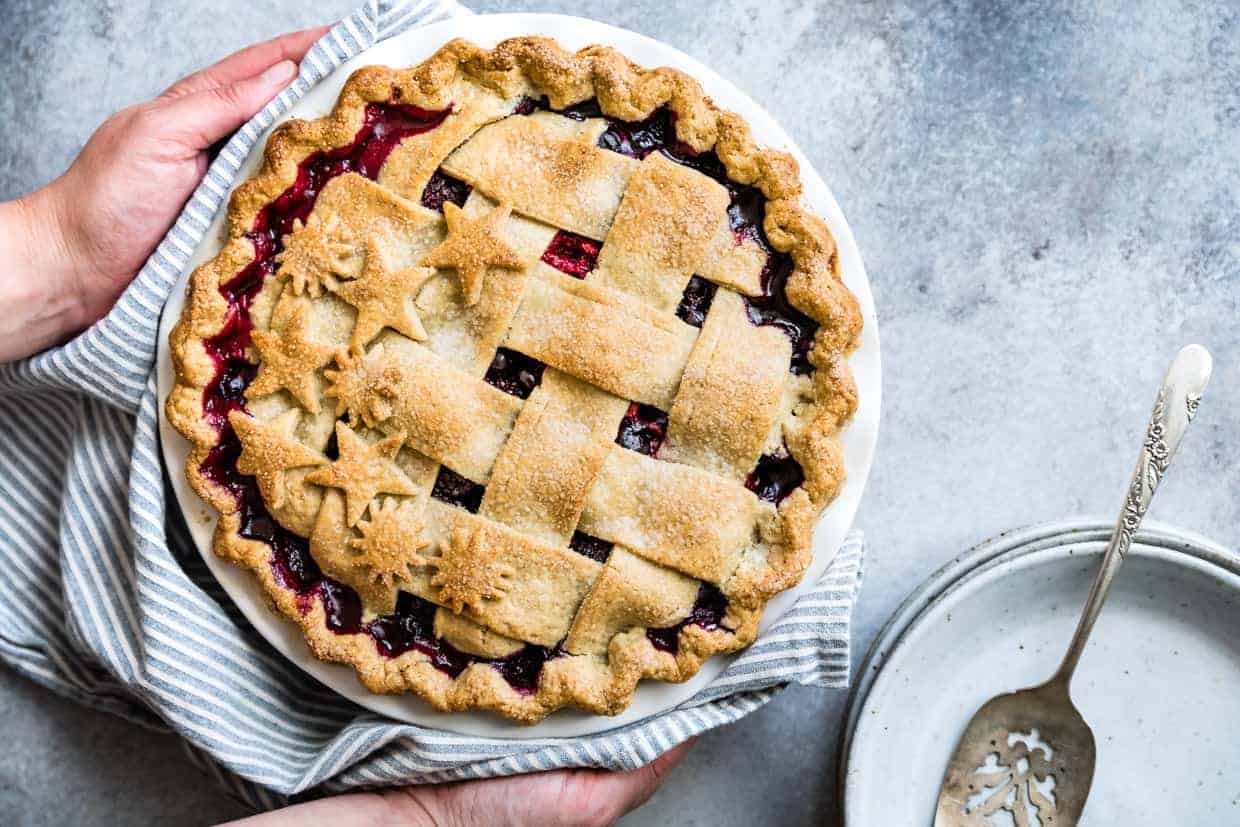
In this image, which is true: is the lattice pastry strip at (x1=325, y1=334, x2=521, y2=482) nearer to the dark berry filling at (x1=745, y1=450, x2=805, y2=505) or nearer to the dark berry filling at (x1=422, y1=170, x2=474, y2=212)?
the dark berry filling at (x1=422, y1=170, x2=474, y2=212)

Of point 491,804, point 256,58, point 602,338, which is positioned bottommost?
point 491,804

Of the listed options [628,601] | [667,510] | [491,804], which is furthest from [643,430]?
[491,804]

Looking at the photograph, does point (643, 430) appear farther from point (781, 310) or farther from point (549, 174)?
point (549, 174)

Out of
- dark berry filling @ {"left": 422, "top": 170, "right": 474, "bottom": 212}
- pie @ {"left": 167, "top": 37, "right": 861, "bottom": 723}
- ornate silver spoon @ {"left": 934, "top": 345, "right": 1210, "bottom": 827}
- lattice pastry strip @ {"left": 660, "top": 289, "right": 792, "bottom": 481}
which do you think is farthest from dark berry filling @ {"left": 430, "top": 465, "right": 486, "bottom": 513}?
ornate silver spoon @ {"left": 934, "top": 345, "right": 1210, "bottom": 827}

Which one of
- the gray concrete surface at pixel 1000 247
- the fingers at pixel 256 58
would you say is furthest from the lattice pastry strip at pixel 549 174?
the gray concrete surface at pixel 1000 247

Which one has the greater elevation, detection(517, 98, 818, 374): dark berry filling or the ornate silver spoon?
detection(517, 98, 818, 374): dark berry filling

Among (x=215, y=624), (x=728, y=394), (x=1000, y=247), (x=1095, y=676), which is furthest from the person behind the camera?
(x=1000, y=247)
